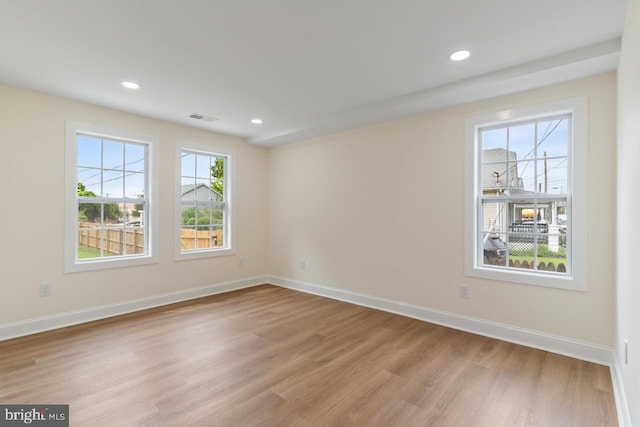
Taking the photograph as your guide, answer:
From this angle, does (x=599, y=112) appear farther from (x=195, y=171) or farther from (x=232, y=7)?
(x=195, y=171)

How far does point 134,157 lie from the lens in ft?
12.9

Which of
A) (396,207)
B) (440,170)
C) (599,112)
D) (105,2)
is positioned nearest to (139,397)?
(105,2)

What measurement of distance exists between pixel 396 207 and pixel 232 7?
106 inches

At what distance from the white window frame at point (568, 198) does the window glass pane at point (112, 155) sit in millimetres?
4078

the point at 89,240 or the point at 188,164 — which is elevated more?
the point at 188,164

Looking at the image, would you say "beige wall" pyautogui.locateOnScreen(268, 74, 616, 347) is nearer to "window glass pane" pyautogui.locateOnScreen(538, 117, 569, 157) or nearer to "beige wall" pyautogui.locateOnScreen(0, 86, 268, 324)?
"window glass pane" pyautogui.locateOnScreen(538, 117, 569, 157)

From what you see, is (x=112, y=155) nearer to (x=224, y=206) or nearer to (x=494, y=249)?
(x=224, y=206)

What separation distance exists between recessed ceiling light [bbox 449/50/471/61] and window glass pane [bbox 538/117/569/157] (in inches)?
44.0

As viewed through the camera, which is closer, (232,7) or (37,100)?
(232,7)

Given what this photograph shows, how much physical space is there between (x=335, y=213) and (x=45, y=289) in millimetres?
3414

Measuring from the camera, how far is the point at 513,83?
2707 mm

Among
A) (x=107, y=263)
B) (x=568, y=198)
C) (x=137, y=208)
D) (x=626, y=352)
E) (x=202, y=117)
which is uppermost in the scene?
(x=202, y=117)

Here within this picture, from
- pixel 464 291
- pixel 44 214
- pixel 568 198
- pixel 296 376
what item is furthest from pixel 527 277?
pixel 44 214

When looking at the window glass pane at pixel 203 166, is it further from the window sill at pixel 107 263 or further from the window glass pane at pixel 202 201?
the window sill at pixel 107 263
